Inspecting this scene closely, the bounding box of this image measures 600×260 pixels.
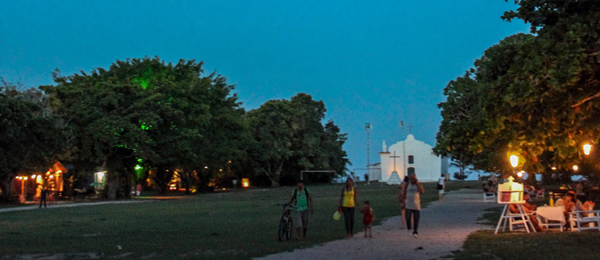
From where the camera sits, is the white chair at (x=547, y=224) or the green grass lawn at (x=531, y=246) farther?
the white chair at (x=547, y=224)

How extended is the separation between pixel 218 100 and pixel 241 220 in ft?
113

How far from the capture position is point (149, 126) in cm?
4578

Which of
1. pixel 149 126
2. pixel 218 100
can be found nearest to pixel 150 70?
pixel 218 100

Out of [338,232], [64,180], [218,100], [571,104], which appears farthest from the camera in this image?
[218,100]

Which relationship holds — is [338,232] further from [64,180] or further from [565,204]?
[64,180]

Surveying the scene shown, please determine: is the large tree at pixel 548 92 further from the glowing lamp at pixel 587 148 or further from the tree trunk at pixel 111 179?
the tree trunk at pixel 111 179

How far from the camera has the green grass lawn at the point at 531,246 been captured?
11.7 metres

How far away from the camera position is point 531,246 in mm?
12953

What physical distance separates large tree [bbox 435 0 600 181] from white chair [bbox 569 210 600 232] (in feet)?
10.9

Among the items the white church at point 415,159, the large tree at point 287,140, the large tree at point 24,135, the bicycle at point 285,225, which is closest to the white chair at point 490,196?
the bicycle at point 285,225

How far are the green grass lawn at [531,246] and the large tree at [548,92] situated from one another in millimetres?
1573

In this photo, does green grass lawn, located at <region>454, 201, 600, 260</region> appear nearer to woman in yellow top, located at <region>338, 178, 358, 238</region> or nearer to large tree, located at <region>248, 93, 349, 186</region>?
woman in yellow top, located at <region>338, 178, 358, 238</region>

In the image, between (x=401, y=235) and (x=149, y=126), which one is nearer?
(x=401, y=235)

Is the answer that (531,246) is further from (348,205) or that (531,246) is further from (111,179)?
(111,179)
